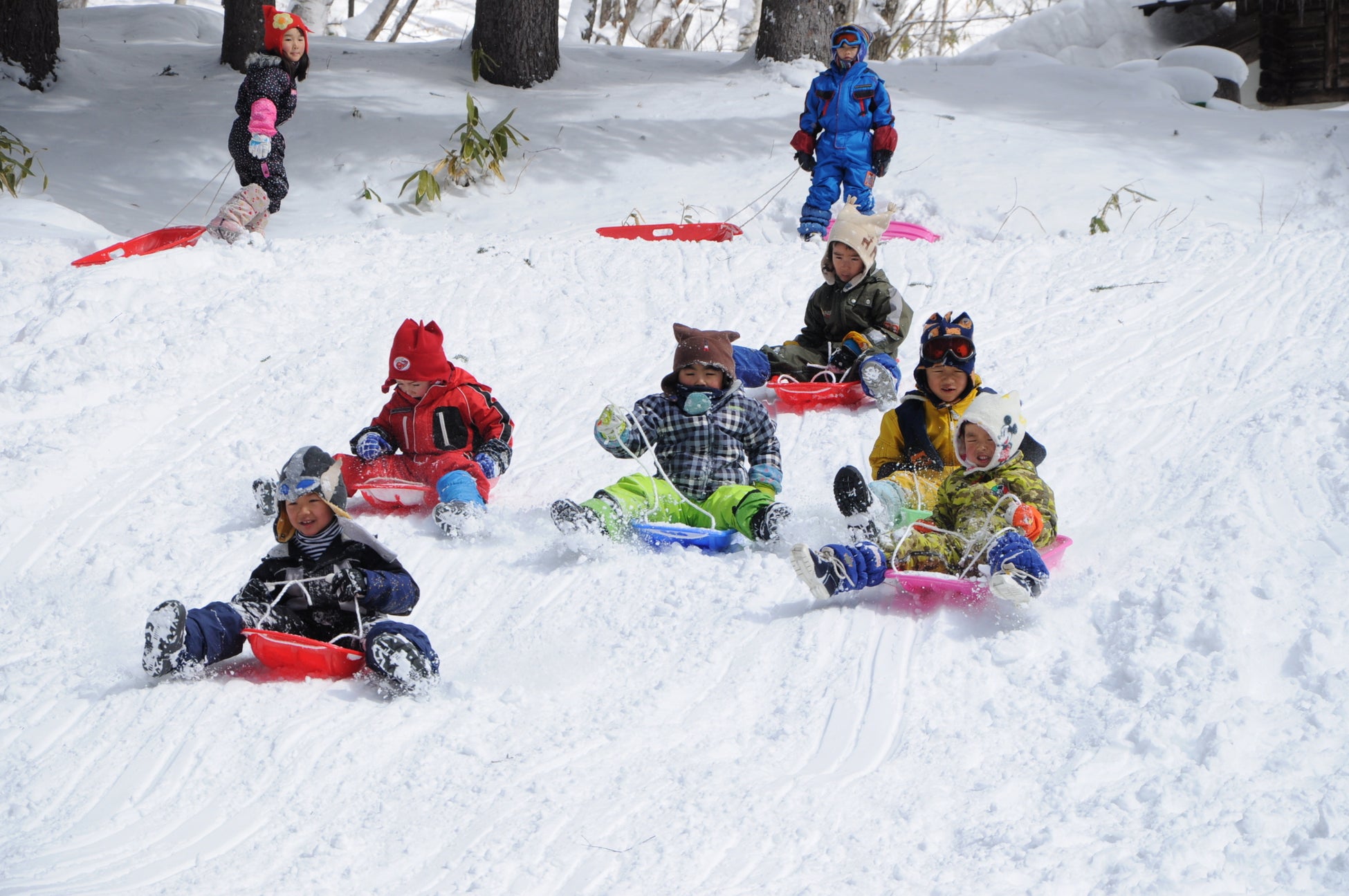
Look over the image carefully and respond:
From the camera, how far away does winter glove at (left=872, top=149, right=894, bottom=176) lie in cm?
817

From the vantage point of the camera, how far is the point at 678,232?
27.8ft

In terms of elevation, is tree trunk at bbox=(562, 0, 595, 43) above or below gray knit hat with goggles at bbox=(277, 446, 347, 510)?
above

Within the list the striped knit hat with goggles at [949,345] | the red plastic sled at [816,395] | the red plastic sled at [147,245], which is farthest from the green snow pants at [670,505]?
the red plastic sled at [147,245]

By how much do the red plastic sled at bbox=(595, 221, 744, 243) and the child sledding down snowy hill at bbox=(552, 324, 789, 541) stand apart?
150 inches

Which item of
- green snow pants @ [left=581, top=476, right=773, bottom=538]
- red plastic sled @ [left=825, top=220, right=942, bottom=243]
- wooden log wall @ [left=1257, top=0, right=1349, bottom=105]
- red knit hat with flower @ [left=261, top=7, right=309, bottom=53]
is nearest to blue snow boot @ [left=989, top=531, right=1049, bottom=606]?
green snow pants @ [left=581, top=476, right=773, bottom=538]

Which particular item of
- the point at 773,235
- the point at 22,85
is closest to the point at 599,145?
the point at 773,235

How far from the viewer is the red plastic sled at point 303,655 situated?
3367mm

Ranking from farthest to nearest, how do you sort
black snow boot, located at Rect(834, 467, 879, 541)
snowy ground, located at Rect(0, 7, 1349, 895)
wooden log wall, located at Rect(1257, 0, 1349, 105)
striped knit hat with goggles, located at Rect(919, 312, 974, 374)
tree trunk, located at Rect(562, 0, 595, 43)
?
tree trunk, located at Rect(562, 0, 595, 43) < wooden log wall, located at Rect(1257, 0, 1349, 105) < striped knit hat with goggles, located at Rect(919, 312, 974, 374) < black snow boot, located at Rect(834, 467, 879, 541) < snowy ground, located at Rect(0, 7, 1349, 895)

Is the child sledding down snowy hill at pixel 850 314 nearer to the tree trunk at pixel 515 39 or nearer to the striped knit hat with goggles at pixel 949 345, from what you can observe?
the striped knit hat with goggles at pixel 949 345

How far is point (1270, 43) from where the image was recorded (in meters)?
14.2

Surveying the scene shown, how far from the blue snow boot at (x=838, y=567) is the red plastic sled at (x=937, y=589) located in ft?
0.20

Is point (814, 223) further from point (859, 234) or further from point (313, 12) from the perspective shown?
point (313, 12)

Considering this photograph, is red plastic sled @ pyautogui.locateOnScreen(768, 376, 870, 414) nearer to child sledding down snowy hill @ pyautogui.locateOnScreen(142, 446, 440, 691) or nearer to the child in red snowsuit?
the child in red snowsuit

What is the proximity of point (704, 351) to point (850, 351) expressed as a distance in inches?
64.9
